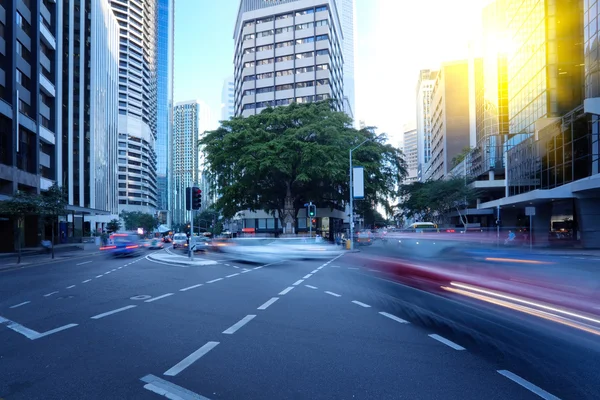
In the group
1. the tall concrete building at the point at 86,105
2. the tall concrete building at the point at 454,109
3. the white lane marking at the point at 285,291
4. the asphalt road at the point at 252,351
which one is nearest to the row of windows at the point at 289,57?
the tall concrete building at the point at 86,105

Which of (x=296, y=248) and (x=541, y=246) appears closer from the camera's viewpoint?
(x=296, y=248)

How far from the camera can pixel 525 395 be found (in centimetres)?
421

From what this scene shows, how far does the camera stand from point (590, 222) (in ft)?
101

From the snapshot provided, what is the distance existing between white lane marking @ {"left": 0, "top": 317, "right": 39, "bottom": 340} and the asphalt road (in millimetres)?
20

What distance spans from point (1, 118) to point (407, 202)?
58893 millimetres

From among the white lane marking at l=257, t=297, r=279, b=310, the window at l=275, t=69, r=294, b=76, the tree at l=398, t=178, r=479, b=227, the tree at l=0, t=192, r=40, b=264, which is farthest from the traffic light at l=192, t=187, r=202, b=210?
the window at l=275, t=69, r=294, b=76

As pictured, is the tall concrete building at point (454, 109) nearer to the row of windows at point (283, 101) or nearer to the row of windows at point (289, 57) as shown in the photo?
the row of windows at point (289, 57)

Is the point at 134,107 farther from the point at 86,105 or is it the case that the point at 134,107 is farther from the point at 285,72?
the point at 285,72

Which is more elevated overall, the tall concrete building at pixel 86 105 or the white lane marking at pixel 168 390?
the tall concrete building at pixel 86 105

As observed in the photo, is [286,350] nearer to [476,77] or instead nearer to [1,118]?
[1,118]

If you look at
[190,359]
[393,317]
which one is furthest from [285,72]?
[190,359]

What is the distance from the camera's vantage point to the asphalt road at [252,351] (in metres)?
4.42

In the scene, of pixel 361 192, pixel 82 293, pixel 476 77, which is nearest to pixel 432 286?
pixel 82 293

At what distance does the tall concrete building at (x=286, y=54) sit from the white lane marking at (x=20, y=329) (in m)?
65.6
